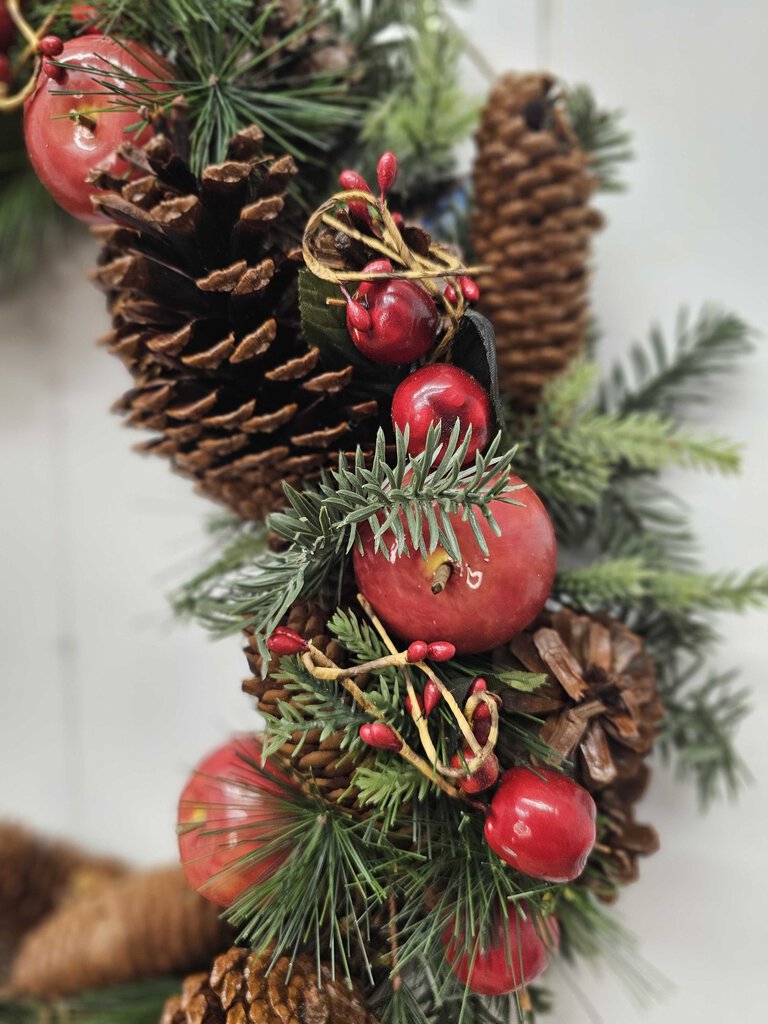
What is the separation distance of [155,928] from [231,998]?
25cm

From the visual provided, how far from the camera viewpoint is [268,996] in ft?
1.22

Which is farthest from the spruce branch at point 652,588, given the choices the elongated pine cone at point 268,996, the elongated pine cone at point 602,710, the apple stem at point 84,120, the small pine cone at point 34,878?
the small pine cone at point 34,878

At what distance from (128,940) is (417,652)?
43 centimetres

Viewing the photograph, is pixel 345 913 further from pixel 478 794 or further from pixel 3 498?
pixel 3 498

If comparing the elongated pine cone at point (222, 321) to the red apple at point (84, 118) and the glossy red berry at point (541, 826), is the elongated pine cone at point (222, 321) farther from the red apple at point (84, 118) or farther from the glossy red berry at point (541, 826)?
the glossy red berry at point (541, 826)

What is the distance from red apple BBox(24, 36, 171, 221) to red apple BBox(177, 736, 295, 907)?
31 centimetres

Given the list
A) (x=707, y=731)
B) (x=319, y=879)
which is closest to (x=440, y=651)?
(x=319, y=879)

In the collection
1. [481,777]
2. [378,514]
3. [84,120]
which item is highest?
[84,120]

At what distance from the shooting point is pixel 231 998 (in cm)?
38

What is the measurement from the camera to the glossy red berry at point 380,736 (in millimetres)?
328

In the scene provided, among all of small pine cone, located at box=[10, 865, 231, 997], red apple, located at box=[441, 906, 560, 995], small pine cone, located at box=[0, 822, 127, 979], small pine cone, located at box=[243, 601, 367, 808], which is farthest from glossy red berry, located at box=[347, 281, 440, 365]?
small pine cone, located at box=[0, 822, 127, 979]

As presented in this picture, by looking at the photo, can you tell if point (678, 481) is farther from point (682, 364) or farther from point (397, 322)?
point (397, 322)

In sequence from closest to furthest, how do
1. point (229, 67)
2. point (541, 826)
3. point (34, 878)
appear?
point (541, 826) → point (229, 67) → point (34, 878)

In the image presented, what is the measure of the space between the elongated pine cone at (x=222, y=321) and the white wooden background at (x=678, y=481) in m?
0.30
